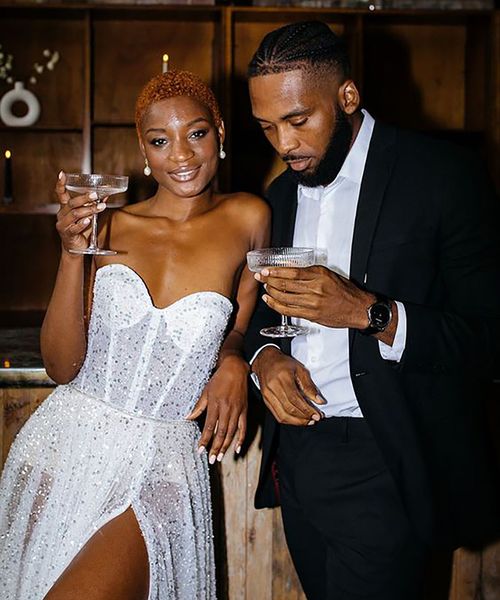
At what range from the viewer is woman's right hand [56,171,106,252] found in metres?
1.89

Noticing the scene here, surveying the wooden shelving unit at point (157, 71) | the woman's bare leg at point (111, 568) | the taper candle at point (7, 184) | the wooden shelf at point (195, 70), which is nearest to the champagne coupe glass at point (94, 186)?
the woman's bare leg at point (111, 568)

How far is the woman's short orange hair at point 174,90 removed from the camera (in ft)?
6.85

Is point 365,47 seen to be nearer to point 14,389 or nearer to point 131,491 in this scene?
point 14,389

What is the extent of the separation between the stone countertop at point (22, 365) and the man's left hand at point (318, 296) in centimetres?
106

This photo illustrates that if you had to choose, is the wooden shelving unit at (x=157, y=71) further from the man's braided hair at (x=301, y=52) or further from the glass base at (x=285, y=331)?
the glass base at (x=285, y=331)

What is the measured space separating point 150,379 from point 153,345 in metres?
0.08

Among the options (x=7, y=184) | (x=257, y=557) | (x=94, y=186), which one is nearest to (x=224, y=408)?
(x=94, y=186)

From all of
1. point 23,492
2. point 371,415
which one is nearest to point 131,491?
point 23,492

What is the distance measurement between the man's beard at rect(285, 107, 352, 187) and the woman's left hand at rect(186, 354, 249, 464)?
1.59ft

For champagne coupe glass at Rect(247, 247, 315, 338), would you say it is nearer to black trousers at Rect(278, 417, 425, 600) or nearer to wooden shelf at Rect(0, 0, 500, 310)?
black trousers at Rect(278, 417, 425, 600)

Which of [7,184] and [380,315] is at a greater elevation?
[7,184]

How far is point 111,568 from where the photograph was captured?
183cm

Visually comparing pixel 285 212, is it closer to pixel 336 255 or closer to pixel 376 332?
pixel 336 255

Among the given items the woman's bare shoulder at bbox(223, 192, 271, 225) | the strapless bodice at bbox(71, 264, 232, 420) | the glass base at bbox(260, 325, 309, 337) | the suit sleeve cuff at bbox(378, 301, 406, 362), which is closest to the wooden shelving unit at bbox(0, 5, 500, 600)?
the woman's bare shoulder at bbox(223, 192, 271, 225)
